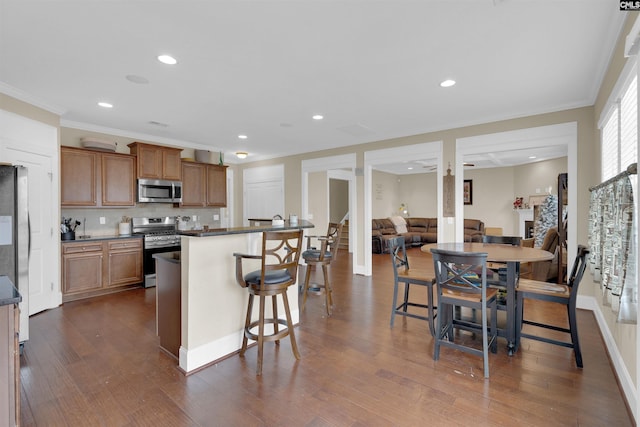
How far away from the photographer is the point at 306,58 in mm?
2730

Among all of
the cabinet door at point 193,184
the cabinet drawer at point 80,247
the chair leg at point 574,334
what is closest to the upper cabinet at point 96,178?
the cabinet drawer at point 80,247

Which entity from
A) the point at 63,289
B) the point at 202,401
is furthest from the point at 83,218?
the point at 202,401

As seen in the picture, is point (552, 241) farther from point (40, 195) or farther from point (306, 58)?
point (40, 195)

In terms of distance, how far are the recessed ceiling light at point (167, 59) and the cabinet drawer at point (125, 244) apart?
10.1ft

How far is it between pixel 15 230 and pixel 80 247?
1801 mm

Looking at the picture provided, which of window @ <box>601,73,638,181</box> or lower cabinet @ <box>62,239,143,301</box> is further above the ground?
window @ <box>601,73,638,181</box>

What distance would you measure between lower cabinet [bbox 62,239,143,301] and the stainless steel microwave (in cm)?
76

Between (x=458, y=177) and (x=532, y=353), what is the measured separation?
9.23 ft

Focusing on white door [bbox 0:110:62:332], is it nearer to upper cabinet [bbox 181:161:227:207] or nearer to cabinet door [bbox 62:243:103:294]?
cabinet door [bbox 62:243:103:294]

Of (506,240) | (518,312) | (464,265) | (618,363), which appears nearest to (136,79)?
(464,265)

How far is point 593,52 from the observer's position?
8.69 feet

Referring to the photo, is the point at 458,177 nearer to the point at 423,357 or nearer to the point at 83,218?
the point at 423,357

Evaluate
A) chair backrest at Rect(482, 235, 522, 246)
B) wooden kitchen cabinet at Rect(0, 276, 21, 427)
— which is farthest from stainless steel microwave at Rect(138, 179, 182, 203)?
chair backrest at Rect(482, 235, 522, 246)

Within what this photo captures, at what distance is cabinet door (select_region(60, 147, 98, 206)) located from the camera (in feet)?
14.3
